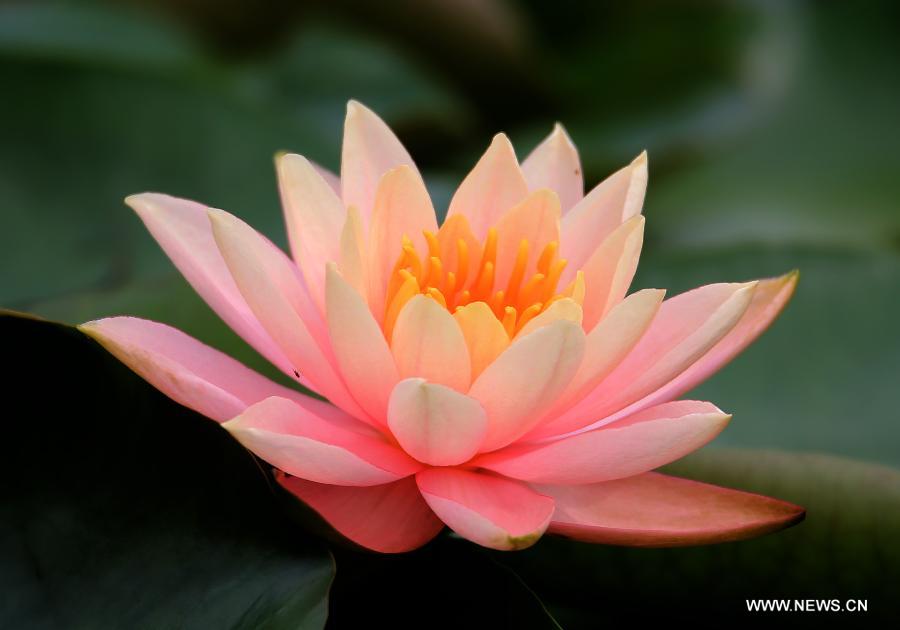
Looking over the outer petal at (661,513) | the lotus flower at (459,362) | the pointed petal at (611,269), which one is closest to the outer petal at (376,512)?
the lotus flower at (459,362)

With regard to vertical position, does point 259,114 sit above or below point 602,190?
above

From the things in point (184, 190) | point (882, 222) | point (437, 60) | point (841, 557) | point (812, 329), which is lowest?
point (841, 557)

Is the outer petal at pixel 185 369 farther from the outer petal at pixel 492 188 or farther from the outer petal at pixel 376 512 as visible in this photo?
the outer petal at pixel 492 188

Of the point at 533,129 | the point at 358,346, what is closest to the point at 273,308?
the point at 358,346

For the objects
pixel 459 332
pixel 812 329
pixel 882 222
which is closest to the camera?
A: pixel 459 332

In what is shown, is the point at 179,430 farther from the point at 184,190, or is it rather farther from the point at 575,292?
the point at 184,190

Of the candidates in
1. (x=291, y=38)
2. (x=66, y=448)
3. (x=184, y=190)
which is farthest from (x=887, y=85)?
(x=66, y=448)

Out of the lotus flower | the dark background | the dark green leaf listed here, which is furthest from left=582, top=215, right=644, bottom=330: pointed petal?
the dark green leaf

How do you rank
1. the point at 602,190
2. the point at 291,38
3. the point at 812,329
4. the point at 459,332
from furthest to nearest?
the point at 291,38 < the point at 812,329 < the point at 602,190 < the point at 459,332
